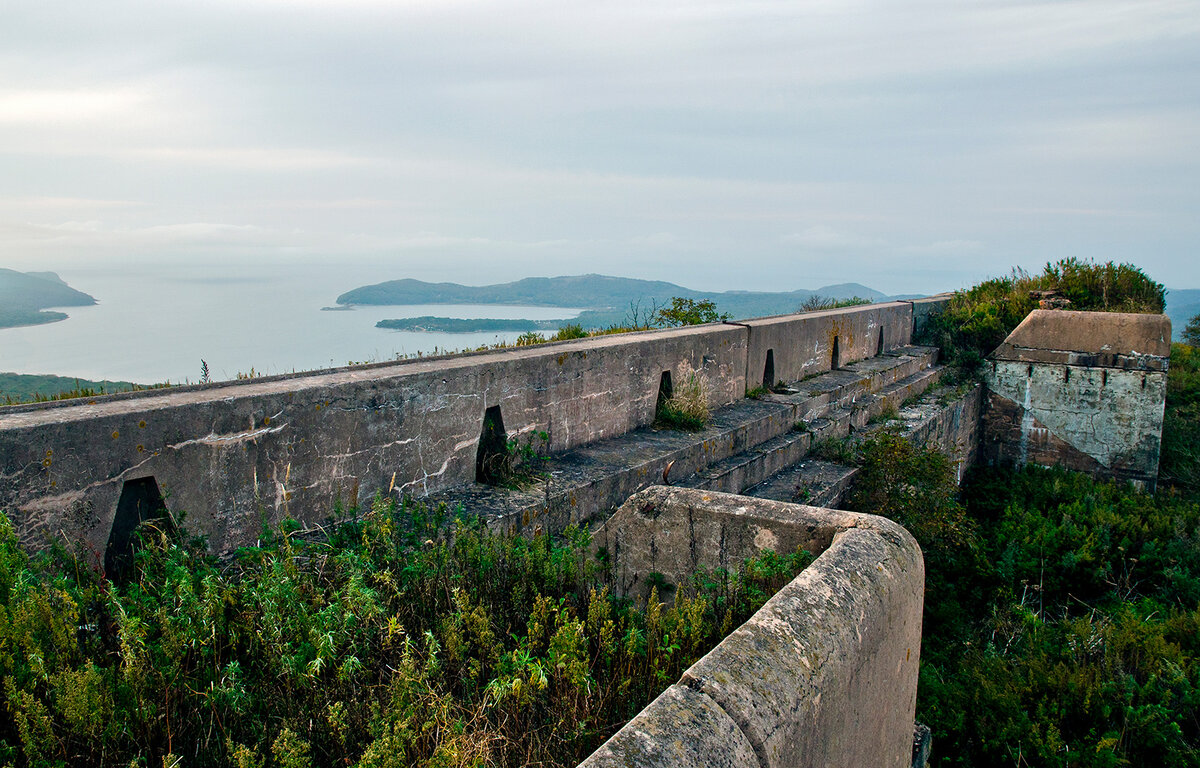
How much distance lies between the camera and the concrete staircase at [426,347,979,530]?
13.7ft

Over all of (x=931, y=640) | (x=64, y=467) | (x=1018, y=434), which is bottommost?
(x=931, y=640)

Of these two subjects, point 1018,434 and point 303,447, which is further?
point 1018,434

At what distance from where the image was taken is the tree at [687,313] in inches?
432

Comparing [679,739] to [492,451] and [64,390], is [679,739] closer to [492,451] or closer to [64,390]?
[492,451]

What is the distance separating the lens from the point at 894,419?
8203 millimetres

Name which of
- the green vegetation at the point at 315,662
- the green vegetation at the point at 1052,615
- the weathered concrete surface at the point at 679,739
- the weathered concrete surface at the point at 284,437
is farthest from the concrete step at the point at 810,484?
the weathered concrete surface at the point at 679,739

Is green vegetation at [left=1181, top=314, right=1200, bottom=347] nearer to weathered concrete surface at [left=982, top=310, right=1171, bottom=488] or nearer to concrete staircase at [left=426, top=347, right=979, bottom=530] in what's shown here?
weathered concrete surface at [left=982, top=310, right=1171, bottom=488]

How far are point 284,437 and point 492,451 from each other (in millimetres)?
1373

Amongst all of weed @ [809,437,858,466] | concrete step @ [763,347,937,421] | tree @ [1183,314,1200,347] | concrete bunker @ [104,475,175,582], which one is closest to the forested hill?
concrete step @ [763,347,937,421]

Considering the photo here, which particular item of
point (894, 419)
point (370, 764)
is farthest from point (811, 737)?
point (894, 419)

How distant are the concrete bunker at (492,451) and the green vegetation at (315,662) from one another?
Answer: 58.8 inches

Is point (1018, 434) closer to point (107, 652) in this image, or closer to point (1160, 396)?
point (1160, 396)

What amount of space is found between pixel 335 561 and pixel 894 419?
6888 millimetres

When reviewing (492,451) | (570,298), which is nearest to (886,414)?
(492,451)
